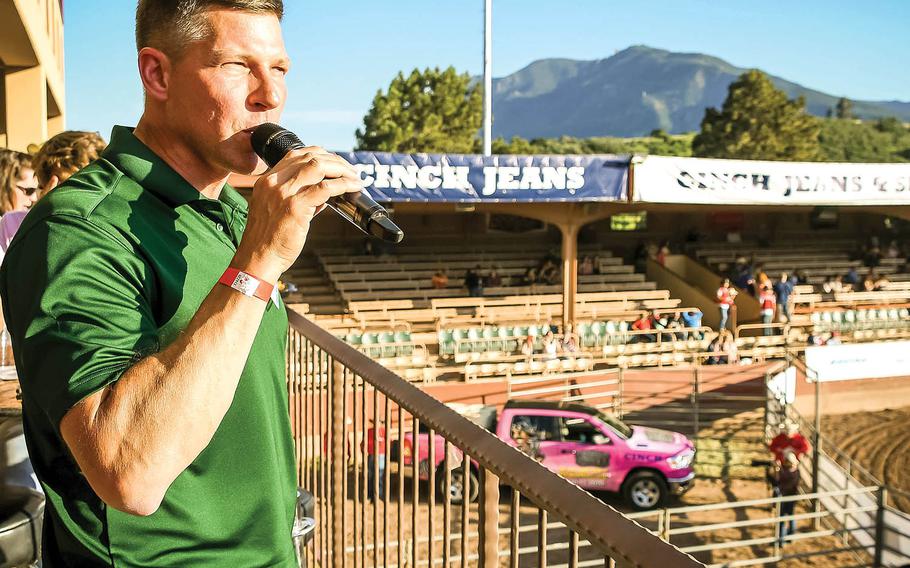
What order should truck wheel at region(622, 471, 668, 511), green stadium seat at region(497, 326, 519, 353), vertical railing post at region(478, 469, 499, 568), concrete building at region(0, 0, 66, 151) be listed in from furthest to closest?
green stadium seat at region(497, 326, 519, 353), truck wheel at region(622, 471, 668, 511), concrete building at region(0, 0, 66, 151), vertical railing post at region(478, 469, 499, 568)

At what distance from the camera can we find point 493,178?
17297 mm

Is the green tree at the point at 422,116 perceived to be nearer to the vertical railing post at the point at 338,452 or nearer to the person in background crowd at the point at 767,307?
the person in background crowd at the point at 767,307

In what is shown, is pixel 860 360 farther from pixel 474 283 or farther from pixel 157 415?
pixel 157 415

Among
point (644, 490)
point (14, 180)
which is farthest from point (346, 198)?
point (644, 490)

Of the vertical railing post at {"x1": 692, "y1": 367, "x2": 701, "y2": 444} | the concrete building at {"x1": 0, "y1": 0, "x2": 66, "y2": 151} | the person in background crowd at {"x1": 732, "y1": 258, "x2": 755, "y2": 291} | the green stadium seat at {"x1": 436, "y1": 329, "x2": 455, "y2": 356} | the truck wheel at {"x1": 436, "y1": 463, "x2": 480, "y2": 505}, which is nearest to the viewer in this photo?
the truck wheel at {"x1": 436, "y1": 463, "x2": 480, "y2": 505}

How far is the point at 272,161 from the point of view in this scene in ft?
4.75

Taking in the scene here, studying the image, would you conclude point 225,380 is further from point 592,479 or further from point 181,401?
point 592,479

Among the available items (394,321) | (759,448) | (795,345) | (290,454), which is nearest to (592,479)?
(759,448)

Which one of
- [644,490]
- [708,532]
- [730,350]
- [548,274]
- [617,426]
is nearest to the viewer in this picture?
[708,532]

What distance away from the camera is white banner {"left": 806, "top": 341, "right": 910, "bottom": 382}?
1778 centimetres

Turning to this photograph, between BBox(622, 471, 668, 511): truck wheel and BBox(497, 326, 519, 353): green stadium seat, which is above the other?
BBox(497, 326, 519, 353): green stadium seat

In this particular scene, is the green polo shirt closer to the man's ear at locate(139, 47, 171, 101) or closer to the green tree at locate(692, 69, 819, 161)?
the man's ear at locate(139, 47, 171, 101)

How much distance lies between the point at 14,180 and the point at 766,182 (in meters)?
17.9

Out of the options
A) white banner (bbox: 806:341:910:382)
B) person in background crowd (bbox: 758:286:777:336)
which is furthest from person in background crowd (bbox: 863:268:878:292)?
white banner (bbox: 806:341:910:382)
